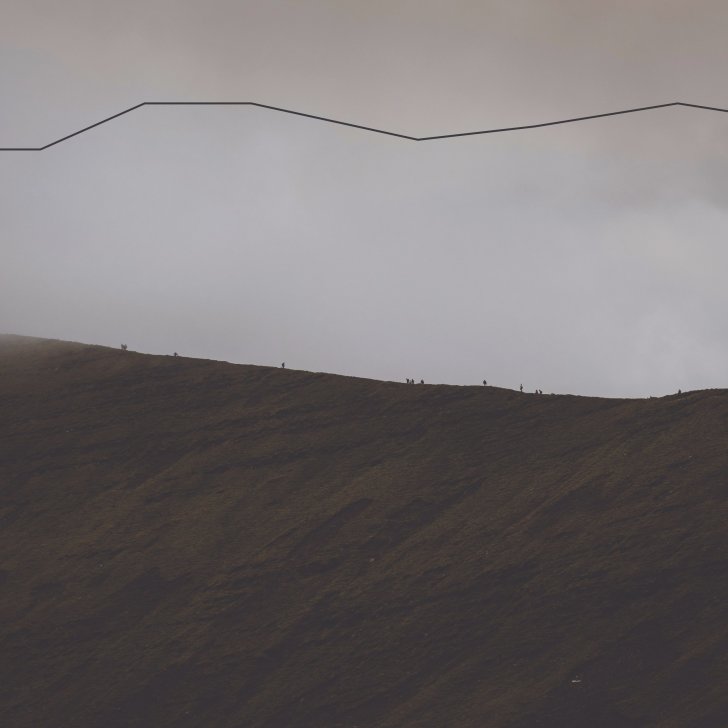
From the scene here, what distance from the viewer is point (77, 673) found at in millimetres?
19203

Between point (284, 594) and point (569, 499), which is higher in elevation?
point (569, 499)

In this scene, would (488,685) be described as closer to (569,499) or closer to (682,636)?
(682,636)

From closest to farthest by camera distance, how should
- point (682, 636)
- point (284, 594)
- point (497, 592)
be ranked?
point (682, 636), point (497, 592), point (284, 594)

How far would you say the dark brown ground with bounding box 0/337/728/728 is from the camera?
635 inches

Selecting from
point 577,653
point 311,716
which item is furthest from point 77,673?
point 577,653

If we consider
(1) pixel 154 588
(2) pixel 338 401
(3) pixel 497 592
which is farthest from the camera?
(2) pixel 338 401

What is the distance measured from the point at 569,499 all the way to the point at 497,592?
297 cm

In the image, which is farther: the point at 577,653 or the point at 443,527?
the point at 443,527

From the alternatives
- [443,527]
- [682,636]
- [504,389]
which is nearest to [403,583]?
[443,527]

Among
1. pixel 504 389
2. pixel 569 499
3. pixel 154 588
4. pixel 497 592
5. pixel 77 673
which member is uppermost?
pixel 504 389

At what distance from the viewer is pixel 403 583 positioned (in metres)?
19.2

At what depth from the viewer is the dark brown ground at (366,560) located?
16.1 m

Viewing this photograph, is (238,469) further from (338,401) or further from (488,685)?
(488,685)

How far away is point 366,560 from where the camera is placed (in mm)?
20312
